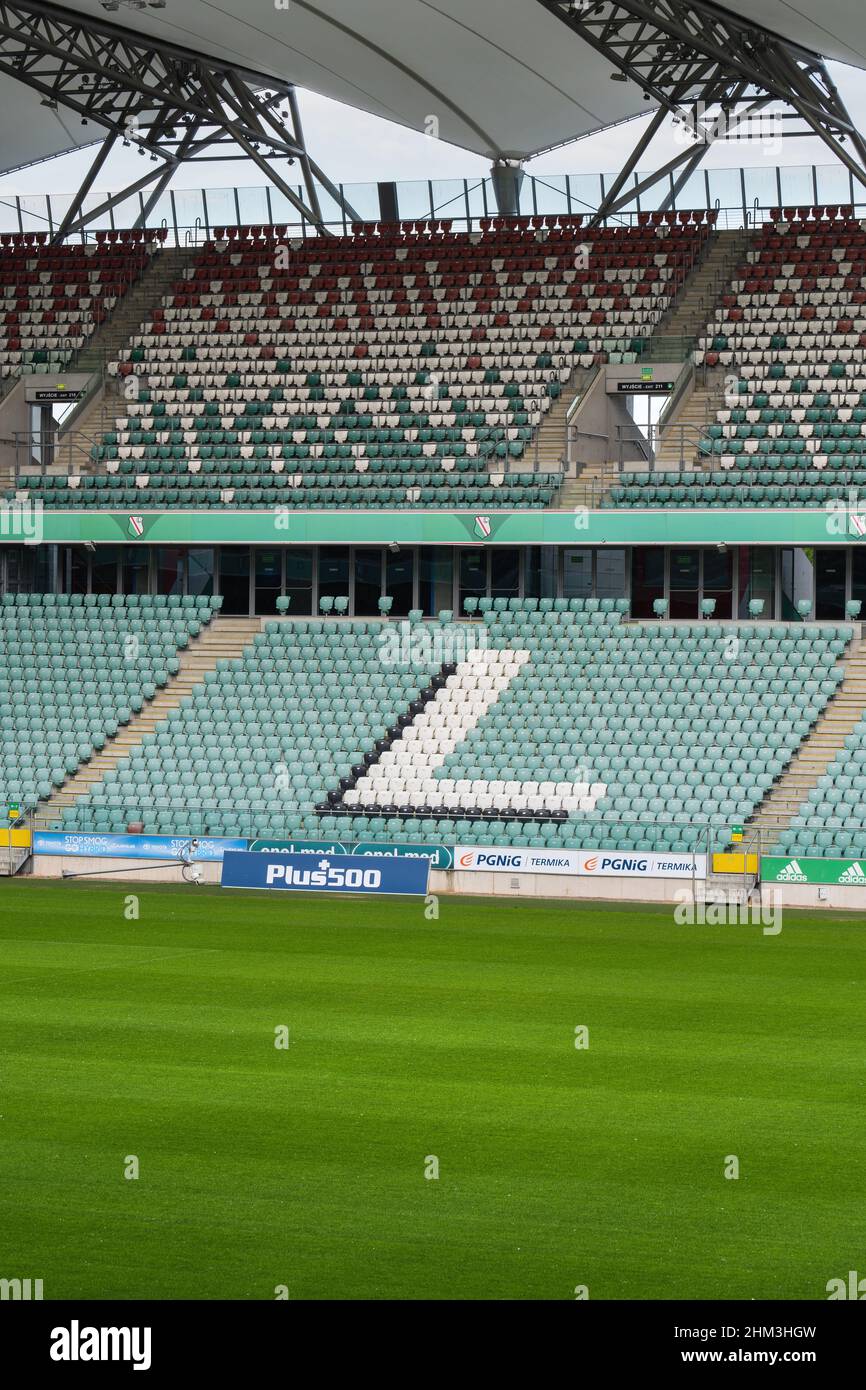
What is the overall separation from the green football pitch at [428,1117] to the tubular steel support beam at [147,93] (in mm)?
27715

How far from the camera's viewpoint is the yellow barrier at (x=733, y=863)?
1148 inches

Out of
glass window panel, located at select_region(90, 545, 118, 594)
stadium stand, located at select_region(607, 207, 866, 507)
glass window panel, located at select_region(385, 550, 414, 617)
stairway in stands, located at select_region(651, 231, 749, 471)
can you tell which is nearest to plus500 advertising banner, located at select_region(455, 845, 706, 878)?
stadium stand, located at select_region(607, 207, 866, 507)

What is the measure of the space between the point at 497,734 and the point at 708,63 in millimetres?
18769

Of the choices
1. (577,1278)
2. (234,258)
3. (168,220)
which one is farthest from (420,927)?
(168,220)

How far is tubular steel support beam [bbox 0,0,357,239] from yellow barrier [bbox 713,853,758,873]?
1020 inches

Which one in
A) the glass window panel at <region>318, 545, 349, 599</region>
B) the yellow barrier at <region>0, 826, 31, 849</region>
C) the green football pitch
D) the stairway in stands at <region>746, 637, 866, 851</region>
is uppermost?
the glass window panel at <region>318, 545, 349, 599</region>

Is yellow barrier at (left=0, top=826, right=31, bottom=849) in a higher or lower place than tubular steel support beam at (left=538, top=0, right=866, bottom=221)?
lower

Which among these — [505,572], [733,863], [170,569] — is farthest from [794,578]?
[170,569]

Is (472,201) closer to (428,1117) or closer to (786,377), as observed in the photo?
(786,377)

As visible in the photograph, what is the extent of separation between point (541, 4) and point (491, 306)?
8668 mm

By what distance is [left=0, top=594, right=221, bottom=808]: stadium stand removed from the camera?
36.4 m

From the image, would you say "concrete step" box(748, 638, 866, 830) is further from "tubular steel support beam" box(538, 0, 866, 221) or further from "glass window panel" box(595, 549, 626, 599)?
"tubular steel support beam" box(538, 0, 866, 221)

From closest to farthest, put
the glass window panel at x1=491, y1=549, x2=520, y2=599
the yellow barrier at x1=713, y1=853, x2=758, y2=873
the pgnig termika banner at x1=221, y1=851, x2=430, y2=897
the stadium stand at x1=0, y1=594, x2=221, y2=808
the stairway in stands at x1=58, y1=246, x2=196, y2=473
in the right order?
the yellow barrier at x1=713, y1=853, x2=758, y2=873 → the pgnig termika banner at x1=221, y1=851, x2=430, y2=897 → the stadium stand at x1=0, y1=594, x2=221, y2=808 → the glass window panel at x1=491, y1=549, x2=520, y2=599 → the stairway in stands at x1=58, y1=246, x2=196, y2=473

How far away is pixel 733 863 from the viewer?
29.2 meters
